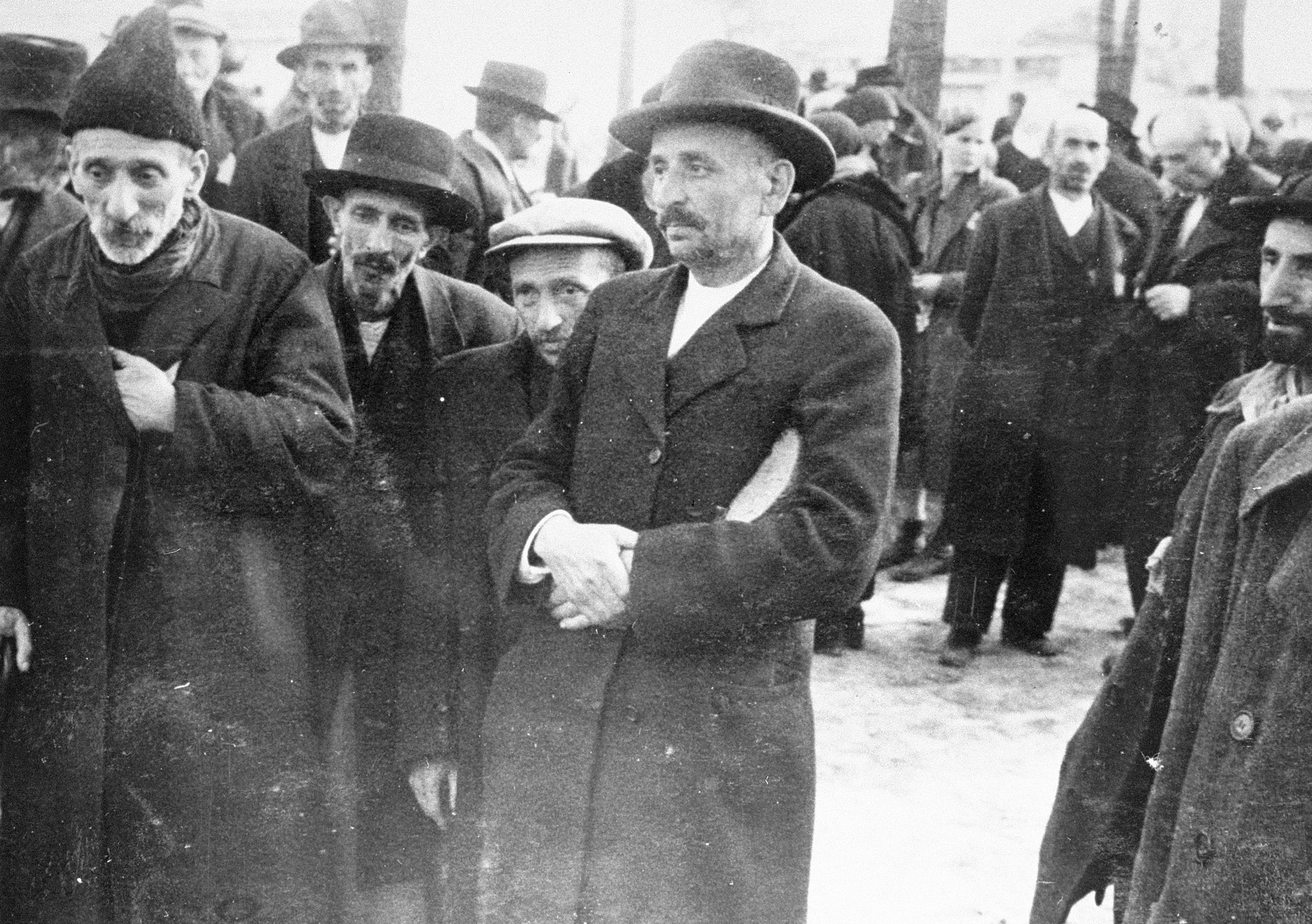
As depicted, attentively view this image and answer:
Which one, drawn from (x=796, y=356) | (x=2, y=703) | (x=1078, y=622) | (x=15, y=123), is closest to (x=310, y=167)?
(x=15, y=123)

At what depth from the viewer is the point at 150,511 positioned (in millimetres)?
3109

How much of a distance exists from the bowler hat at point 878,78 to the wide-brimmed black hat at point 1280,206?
3405mm

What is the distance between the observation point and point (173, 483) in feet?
10.1

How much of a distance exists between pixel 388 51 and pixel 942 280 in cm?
367

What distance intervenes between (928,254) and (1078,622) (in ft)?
7.50

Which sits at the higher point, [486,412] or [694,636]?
[486,412]

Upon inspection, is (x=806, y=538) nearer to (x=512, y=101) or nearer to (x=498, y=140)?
(x=512, y=101)

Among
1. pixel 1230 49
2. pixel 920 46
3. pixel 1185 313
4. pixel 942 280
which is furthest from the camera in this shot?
pixel 942 280

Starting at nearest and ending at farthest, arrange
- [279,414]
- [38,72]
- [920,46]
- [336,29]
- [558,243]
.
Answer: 1. [279,414]
2. [558,243]
3. [38,72]
4. [336,29]
5. [920,46]

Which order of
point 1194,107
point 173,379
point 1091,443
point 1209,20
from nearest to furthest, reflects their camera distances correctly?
1. point 173,379
2. point 1209,20
3. point 1194,107
4. point 1091,443

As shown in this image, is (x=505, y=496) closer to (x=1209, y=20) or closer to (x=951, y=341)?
(x=1209, y=20)

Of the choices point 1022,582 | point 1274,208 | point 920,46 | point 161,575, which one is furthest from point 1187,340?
point 161,575

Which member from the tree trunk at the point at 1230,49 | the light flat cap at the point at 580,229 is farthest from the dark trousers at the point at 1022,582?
the light flat cap at the point at 580,229

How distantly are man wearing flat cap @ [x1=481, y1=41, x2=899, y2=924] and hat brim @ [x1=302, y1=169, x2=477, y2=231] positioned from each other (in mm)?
1007
